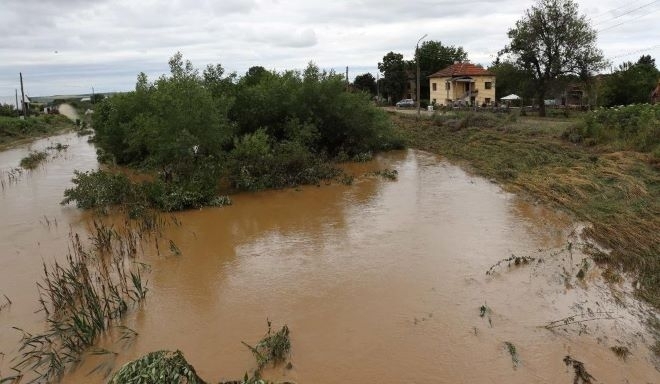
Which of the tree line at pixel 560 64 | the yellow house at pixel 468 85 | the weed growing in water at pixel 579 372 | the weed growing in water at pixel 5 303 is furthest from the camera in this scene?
the yellow house at pixel 468 85

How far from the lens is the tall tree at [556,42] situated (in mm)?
28000

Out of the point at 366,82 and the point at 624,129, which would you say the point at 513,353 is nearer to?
the point at 624,129

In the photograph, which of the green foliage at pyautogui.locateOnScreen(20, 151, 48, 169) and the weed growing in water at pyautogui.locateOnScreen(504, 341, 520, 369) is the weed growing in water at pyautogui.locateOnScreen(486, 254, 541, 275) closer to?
the weed growing in water at pyautogui.locateOnScreen(504, 341, 520, 369)

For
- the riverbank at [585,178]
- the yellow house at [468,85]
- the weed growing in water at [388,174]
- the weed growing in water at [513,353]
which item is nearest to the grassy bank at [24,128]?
the weed growing in water at [388,174]

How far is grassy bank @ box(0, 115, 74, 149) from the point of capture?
35.3 meters

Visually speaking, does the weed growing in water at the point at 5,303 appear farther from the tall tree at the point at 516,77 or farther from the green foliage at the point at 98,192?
the tall tree at the point at 516,77

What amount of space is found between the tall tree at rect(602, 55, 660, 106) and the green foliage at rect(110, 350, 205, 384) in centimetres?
3550

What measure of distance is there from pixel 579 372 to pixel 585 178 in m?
9.17

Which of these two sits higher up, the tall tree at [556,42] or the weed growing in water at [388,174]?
the tall tree at [556,42]

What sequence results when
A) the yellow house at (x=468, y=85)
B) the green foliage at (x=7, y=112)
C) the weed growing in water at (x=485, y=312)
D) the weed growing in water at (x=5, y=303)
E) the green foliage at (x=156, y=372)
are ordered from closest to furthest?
the green foliage at (x=156, y=372) → the weed growing in water at (x=485, y=312) → the weed growing in water at (x=5, y=303) → the green foliage at (x=7, y=112) → the yellow house at (x=468, y=85)

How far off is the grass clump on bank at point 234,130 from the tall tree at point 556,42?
11.8 meters

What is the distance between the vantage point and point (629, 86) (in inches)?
1281

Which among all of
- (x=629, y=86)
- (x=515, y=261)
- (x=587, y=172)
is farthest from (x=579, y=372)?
(x=629, y=86)

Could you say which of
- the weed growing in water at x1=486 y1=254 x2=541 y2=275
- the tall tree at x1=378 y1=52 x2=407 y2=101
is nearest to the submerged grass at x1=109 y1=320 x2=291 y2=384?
the weed growing in water at x1=486 y1=254 x2=541 y2=275
